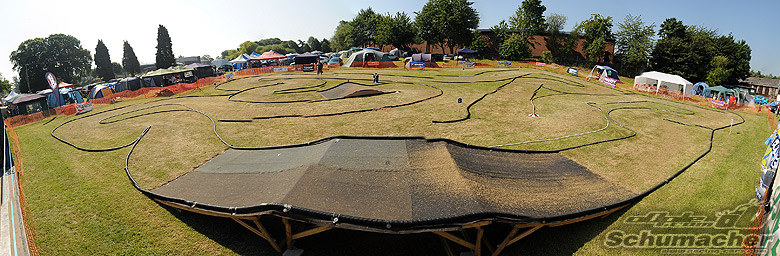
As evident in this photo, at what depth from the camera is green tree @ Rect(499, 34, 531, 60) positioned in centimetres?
7119

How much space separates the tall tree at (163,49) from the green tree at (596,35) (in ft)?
358

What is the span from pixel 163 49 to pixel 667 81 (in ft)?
370

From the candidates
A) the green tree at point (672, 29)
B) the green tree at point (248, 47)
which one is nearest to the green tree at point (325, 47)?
the green tree at point (248, 47)

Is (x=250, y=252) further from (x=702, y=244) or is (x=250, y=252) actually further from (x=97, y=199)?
(x=702, y=244)

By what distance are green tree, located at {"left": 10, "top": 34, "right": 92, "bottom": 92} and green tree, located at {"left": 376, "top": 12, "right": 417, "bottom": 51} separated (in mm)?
82837

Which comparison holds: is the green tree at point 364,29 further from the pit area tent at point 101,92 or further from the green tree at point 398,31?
the pit area tent at point 101,92

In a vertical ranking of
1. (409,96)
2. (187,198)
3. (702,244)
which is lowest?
(702,244)

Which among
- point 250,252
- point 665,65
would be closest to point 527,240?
point 250,252

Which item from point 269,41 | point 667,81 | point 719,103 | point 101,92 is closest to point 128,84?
point 101,92

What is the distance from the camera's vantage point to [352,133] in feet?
61.2

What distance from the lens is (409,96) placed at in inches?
1131

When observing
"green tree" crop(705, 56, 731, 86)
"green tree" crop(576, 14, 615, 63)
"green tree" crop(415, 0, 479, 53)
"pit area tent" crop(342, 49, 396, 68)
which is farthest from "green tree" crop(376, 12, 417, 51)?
"green tree" crop(705, 56, 731, 86)

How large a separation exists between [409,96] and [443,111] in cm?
589

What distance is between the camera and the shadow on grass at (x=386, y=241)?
8.32 metres
